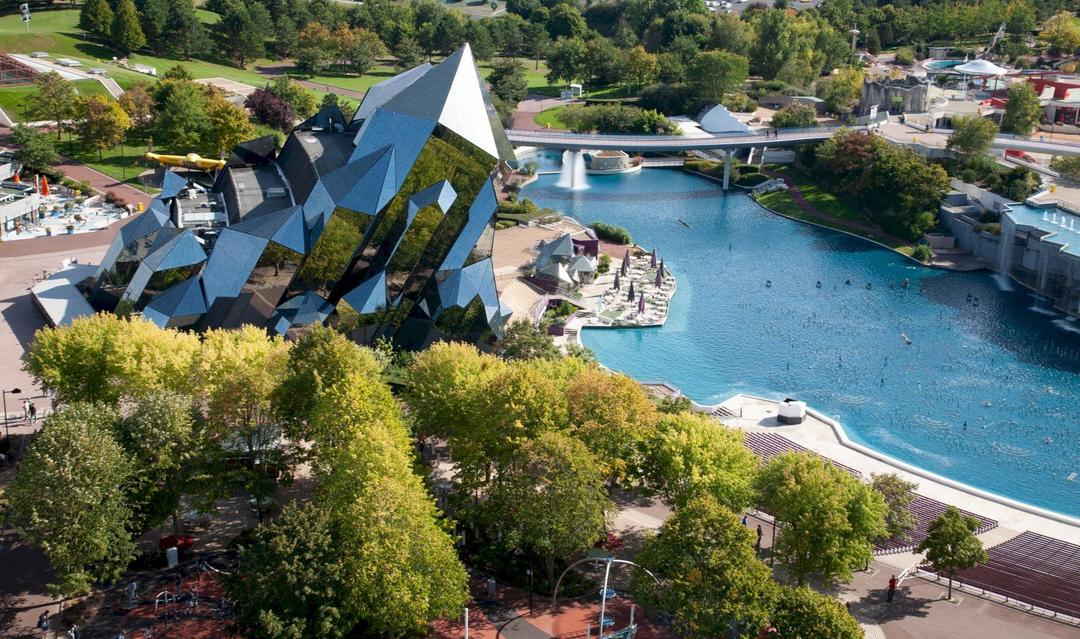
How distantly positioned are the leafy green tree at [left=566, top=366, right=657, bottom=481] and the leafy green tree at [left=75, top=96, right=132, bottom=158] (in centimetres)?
8178

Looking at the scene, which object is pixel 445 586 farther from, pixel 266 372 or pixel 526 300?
pixel 526 300

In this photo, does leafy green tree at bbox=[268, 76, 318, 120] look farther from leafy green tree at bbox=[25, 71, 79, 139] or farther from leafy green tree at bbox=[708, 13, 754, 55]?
leafy green tree at bbox=[708, 13, 754, 55]

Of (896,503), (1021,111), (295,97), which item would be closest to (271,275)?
(896,503)

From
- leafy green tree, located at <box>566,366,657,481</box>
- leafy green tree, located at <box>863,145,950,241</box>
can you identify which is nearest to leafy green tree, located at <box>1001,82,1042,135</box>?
leafy green tree, located at <box>863,145,950,241</box>

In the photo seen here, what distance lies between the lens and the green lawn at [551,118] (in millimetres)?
165125

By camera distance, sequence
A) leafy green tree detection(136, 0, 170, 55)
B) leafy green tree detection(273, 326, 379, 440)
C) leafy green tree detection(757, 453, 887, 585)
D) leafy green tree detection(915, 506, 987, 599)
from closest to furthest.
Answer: leafy green tree detection(757, 453, 887, 585) < leafy green tree detection(915, 506, 987, 599) < leafy green tree detection(273, 326, 379, 440) < leafy green tree detection(136, 0, 170, 55)

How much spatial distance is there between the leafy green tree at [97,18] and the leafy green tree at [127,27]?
1.03m

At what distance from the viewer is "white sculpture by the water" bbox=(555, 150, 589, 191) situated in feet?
474

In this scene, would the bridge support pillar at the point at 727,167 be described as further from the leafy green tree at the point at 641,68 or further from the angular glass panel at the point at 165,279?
the angular glass panel at the point at 165,279

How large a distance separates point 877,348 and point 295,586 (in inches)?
2315

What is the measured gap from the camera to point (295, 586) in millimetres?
46875

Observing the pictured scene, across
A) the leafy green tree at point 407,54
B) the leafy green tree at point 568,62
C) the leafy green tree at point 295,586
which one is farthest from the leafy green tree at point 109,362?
the leafy green tree at point 568,62

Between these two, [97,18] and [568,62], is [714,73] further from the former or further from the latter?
[97,18]

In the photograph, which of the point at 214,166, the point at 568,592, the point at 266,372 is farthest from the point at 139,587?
the point at 214,166
